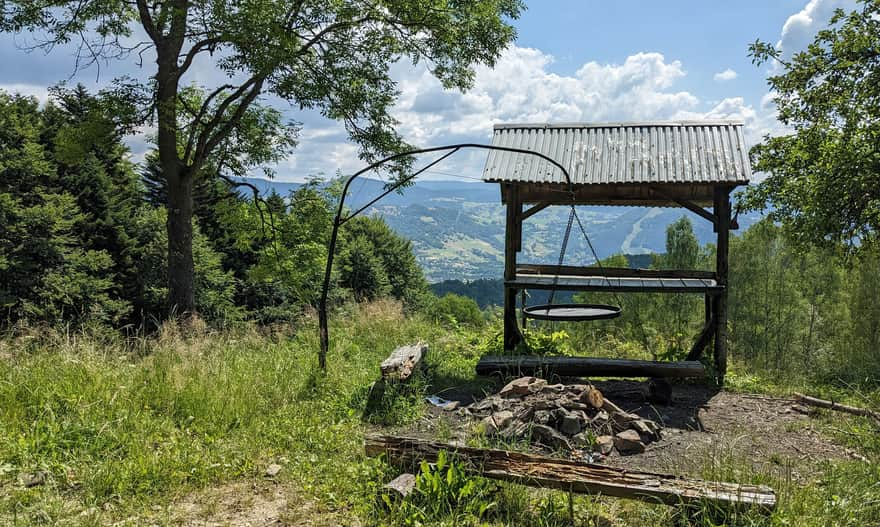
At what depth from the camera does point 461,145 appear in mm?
6246

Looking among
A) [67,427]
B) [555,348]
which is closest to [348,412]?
[67,427]

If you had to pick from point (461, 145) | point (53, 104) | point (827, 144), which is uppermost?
point (53, 104)

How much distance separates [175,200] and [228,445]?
279 inches

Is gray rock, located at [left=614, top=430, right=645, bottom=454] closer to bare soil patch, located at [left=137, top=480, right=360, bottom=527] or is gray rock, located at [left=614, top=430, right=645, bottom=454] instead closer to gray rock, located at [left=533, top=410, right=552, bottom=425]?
gray rock, located at [left=533, top=410, right=552, bottom=425]

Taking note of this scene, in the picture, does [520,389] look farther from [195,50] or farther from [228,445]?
[195,50]

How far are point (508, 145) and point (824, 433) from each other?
17.3ft

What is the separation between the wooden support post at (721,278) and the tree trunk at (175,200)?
8716 mm

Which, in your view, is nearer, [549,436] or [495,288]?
[549,436]

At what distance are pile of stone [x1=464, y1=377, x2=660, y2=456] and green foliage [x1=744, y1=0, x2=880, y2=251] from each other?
5.51 m

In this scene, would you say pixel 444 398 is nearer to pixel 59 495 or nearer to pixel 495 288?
pixel 59 495

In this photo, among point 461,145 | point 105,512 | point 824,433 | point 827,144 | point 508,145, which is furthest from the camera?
point 827,144

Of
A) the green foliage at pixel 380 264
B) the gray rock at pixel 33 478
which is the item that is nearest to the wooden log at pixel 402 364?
the gray rock at pixel 33 478

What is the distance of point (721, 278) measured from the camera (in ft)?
25.7

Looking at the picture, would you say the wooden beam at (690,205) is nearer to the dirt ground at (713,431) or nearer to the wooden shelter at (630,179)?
the wooden shelter at (630,179)
